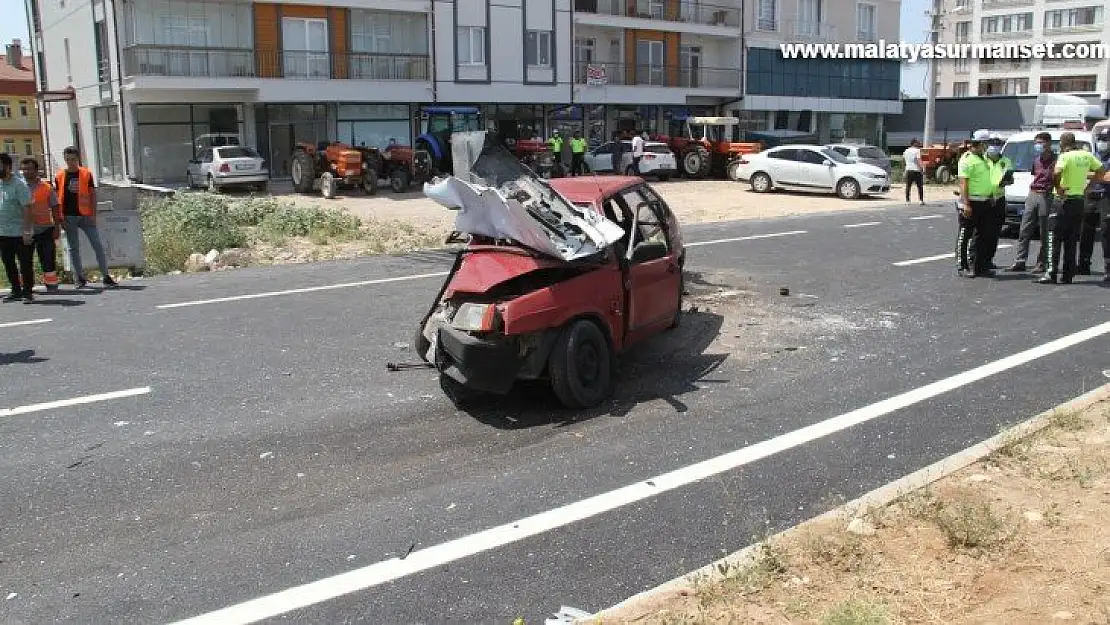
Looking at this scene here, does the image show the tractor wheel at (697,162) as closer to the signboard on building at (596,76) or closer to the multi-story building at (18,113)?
the signboard on building at (596,76)

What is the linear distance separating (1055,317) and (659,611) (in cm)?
786

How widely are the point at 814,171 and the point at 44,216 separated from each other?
2241cm

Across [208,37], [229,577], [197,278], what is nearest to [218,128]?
[208,37]

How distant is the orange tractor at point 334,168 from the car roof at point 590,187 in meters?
19.9

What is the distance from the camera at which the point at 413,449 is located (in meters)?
6.20

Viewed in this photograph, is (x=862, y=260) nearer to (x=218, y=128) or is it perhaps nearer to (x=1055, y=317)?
(x=1055, y=317)

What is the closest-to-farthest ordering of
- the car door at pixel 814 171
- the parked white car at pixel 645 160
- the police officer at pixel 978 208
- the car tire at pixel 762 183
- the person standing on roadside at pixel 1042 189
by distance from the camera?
the person standing on roadside at pixel 1042 189
the police officer at pixel 978 208
the car door at pixel 814 171
the car tire at pixel 762 183
the parked white car at pixel 645 160

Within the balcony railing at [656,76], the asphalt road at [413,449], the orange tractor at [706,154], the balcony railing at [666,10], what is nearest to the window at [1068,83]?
the balcony railing at [666,10]

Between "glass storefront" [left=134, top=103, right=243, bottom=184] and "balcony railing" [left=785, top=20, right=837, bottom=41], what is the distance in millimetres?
31361

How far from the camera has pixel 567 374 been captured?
22.4 feet

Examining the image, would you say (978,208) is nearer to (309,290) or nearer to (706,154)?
(309,290)

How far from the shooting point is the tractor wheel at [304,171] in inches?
1123

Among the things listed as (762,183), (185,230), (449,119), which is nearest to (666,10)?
(449,119)

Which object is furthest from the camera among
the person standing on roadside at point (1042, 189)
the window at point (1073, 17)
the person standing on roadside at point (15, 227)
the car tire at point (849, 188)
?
the window at point (1073, 17)
